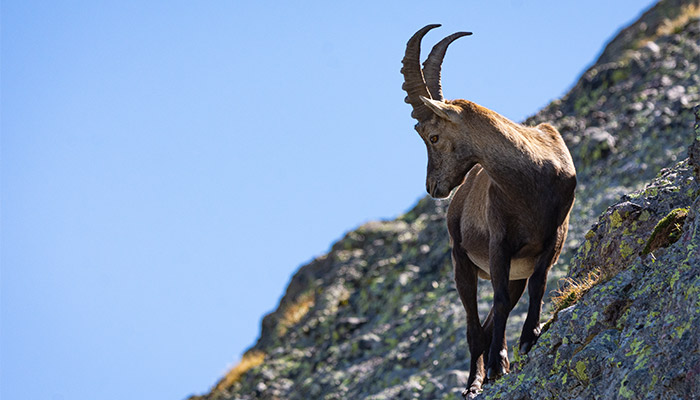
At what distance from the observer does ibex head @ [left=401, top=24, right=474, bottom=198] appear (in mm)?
8000

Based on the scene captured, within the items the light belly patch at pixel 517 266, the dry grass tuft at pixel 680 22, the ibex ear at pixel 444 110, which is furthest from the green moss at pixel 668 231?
the dry grass tuft at pixel 680 22

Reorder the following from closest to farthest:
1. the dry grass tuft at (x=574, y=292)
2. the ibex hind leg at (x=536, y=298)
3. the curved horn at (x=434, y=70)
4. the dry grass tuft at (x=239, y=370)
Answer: the dry grass tuft at (x=574, y=292)
the ibex hind leg at (x=536, y=298)
the curved horn at (x=434, y=70)
the dry grass tuft at (x=239, y=370)

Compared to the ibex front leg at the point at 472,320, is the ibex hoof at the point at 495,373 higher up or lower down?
lower down

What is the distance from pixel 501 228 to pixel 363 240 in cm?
2207

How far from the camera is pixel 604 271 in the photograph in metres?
7.18

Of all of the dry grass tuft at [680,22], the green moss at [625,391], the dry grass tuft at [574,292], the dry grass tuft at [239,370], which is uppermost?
the dry grass tuft at [680,22]

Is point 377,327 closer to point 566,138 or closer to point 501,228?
point 566,138

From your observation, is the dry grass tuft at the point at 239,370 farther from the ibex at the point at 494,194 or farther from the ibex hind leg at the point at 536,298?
the ibex hind leg at the point at 536,298

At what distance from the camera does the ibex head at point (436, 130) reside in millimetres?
8000

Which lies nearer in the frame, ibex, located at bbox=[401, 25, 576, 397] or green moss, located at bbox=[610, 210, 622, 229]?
ibex, located at bbox=[401, 25, 576, 397]

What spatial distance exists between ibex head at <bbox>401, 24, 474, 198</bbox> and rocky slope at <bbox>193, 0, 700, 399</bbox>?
1.64 m

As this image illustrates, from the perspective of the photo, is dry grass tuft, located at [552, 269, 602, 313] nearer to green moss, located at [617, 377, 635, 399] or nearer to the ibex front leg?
the ibex front leg

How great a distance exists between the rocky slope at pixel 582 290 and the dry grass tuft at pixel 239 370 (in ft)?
0.42

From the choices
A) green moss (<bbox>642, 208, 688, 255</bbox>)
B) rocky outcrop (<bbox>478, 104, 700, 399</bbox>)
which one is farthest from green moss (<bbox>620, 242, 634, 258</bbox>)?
green moss (<bbox>642, 208, 688, 255</bbox>)
